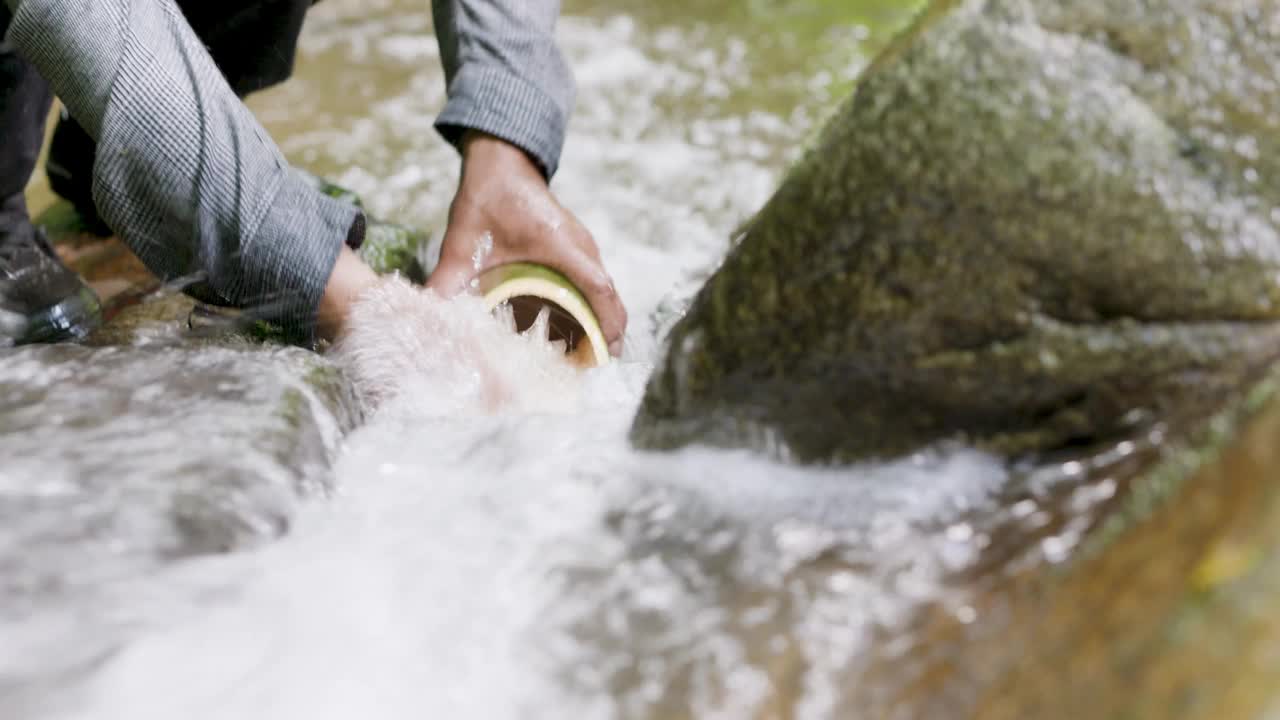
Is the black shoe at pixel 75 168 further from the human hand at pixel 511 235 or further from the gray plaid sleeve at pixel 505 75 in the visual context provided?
Result: the human hand at pixel 511 235

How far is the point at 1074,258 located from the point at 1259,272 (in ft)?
0.79

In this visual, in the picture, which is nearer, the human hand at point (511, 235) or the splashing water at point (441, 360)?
the splashing water at point (441, 360)

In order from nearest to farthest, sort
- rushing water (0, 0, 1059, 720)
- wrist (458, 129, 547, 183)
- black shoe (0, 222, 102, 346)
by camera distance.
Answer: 1. rushing water (0, 0, 1059, 720)
2. wrist (458, 129, 547, 183)
3. black shoe (0, 222, 102, 346)

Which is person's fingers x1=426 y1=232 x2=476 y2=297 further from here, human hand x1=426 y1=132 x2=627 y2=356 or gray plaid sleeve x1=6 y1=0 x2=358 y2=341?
gray plaid sleeve x1=6 y1=0 x2=358 y2=341

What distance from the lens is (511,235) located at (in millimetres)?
2553

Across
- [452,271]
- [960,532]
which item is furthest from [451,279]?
[960,532]

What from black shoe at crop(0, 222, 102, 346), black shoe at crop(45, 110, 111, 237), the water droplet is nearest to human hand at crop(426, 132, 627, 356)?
black shoe at crop(0, 222, 102, 346)

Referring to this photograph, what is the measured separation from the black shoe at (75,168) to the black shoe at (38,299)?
0.65 metres

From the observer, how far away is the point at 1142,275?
1.31m

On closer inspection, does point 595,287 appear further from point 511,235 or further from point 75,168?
point 75,168

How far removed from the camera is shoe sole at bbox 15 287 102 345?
274 centimetres

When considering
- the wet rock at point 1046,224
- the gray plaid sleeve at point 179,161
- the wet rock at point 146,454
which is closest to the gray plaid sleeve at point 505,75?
the gray plaid sleeve at point 179,161

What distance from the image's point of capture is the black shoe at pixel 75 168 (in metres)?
3.70

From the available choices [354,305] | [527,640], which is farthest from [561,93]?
[527,640]
